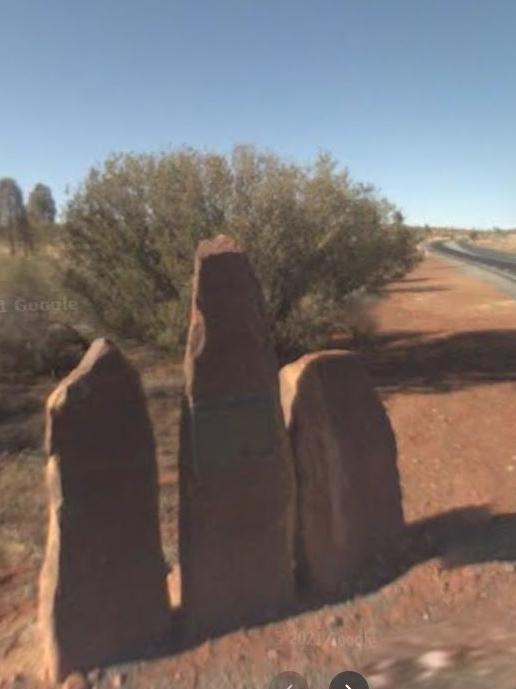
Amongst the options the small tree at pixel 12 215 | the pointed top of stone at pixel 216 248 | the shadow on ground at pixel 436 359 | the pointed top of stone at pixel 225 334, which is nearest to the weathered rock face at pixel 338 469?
the pointed top of stone at pixel 225 334

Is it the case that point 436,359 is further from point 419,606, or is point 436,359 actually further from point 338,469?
point 419,606

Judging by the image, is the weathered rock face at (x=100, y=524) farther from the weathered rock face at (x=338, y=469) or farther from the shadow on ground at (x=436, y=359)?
the shadow on ground at (x=436, y=359)

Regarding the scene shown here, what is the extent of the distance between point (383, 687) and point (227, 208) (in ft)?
45.7

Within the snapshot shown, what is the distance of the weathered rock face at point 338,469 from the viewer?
22.6 ft

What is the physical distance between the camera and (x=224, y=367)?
6.47 m

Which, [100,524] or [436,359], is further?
[436,359]

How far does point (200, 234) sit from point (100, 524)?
12282 mm

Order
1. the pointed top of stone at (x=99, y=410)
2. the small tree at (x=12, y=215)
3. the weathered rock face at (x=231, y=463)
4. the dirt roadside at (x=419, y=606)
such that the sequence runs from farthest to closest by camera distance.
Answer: the small tree at (x=12, y=215)
the weathered rock face at (x=231, y=463)
the pointed top of stone at (x=99, y=410)
the dirt roadside at (x=419, y=606)

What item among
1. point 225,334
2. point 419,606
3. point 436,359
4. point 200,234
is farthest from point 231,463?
point 436,359

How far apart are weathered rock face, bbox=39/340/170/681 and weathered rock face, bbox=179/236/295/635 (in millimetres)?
326

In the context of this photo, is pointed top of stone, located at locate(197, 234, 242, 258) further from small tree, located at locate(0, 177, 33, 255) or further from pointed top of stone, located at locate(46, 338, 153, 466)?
small tree, located at locate(0, 177, 33, 255)

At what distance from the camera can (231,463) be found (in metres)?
6.46

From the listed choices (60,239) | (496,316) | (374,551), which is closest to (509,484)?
(374,551)

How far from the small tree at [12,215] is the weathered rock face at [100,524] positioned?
23.4 meters
